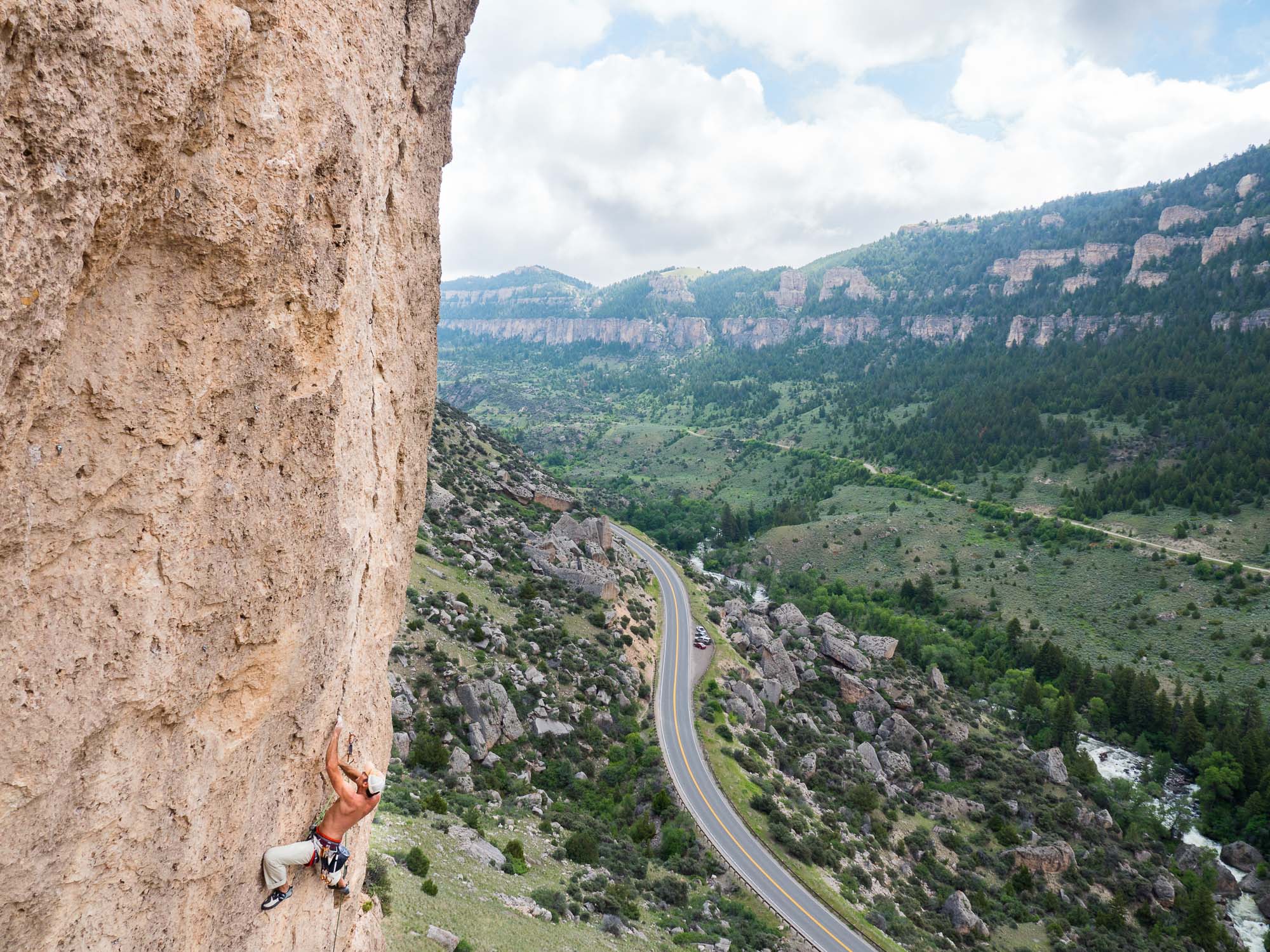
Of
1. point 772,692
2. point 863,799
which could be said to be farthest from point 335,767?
point 772,692

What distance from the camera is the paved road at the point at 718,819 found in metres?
28.3

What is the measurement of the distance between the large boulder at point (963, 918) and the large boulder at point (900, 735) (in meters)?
15.6

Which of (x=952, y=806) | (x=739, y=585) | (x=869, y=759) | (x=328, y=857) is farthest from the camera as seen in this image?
(x=739, y=585)

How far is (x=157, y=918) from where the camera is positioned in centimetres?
498

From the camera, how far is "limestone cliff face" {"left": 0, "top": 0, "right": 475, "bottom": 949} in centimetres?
354

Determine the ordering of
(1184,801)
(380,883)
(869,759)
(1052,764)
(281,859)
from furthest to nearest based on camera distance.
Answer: (1184,801)
(1052,764)
(869,759)
(380,883)
(281,859)

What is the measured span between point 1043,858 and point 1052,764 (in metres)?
12.7

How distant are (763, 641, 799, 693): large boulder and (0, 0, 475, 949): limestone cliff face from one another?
166 feet

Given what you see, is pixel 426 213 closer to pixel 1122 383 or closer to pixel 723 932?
pixel 723 932

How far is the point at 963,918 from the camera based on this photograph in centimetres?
3256

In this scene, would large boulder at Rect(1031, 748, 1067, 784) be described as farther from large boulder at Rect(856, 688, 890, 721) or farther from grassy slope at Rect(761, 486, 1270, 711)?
grassy slope at Rect(761, 486, 1270, 711)

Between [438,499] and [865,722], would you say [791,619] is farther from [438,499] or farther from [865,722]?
[438,499]

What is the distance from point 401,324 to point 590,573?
4741 cm

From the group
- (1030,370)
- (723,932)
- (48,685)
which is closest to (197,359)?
(48,685)
